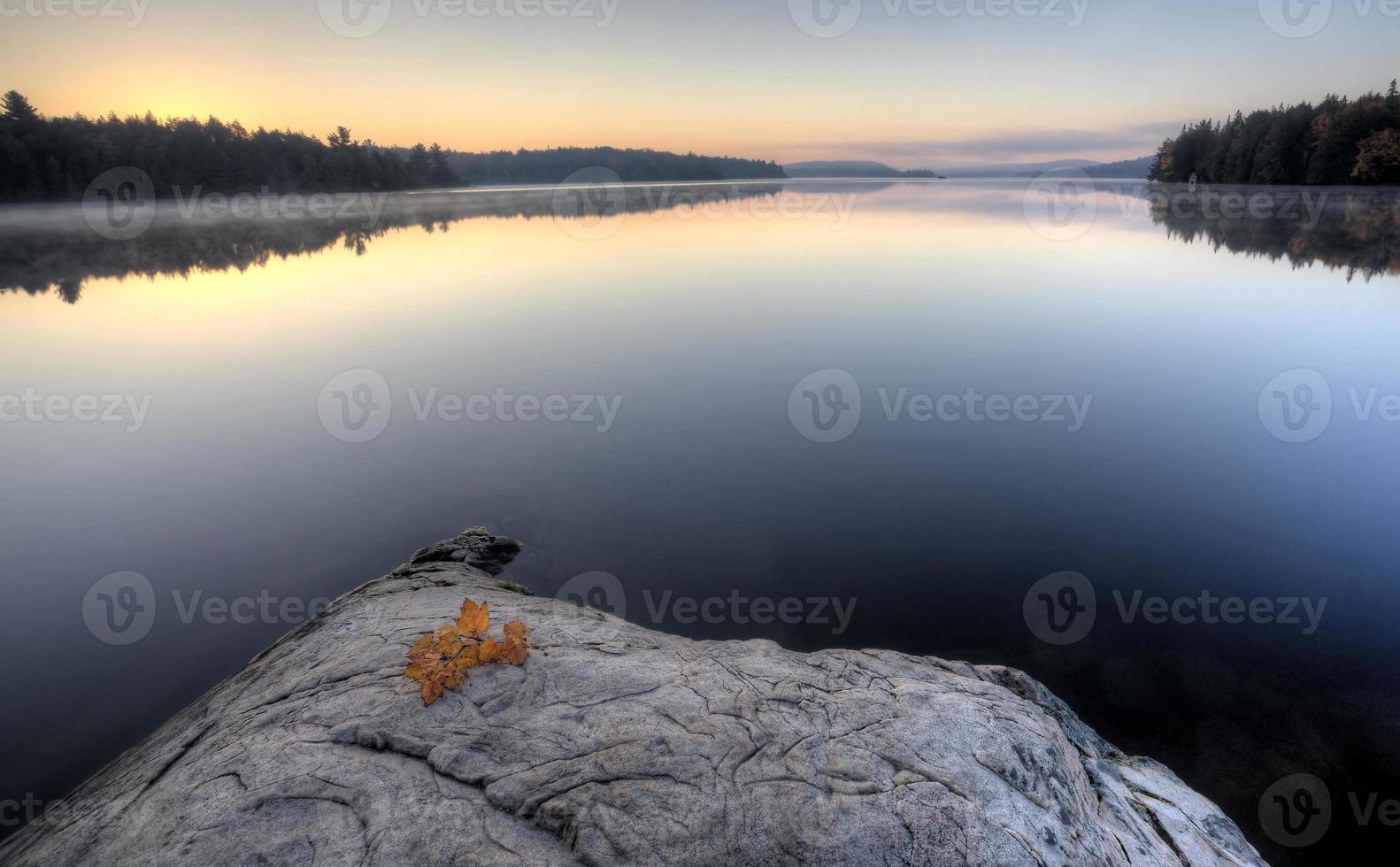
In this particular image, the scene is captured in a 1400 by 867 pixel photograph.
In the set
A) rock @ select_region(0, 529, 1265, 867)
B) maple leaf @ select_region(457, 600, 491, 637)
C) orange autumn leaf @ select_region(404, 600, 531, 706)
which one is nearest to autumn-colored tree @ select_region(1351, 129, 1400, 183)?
rock @ select_region(0, 529, 1265, 867)

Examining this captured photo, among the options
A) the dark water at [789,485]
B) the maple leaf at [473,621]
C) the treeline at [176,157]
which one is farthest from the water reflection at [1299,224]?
the treeline at [176,157]

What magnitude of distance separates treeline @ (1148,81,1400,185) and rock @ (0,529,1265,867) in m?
138

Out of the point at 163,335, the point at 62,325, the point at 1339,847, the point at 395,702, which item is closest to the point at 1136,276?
the point at 1339,847

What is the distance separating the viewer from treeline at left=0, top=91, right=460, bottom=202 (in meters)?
101

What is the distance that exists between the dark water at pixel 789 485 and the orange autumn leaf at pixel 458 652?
4.56m

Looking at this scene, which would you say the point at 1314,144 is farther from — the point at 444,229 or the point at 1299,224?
the point at 444,229

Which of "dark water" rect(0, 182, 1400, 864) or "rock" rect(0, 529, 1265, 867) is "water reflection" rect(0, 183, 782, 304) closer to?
"dark water" rect(0, 182, 1400, 864)

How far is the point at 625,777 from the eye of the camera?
5332 mm

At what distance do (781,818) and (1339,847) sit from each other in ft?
24.7

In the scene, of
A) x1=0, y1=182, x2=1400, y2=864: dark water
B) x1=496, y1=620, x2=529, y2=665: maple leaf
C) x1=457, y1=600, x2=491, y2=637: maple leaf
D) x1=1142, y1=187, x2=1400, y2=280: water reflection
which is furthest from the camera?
x1=1142, y1=187, x2=1400, y2=280: water reflection

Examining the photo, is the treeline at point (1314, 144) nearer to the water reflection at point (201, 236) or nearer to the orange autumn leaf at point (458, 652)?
the water reflection at point (201, 236)

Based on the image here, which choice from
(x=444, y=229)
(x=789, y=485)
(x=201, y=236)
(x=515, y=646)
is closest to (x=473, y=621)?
(x=515, y=646)

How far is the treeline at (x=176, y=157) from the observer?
101m

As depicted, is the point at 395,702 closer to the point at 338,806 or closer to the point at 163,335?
the point at 338,806
